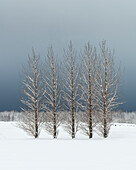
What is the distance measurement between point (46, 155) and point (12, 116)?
12309cm

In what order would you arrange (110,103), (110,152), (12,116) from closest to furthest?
(110,152) → (110,103) → (12,116)

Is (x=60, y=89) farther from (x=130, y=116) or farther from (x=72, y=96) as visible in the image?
(x=130, y=116)

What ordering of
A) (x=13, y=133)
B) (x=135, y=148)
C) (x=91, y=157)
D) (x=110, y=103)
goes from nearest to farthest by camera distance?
(x=91, y=157), (x=135, y=148), (x=110, y=103), (x=13, y=133)

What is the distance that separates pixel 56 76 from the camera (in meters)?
15.5

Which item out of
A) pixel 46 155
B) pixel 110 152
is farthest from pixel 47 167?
pixel 110 152

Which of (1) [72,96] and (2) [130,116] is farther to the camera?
(2) [130,116]

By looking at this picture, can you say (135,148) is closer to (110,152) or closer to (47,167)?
(110,152)

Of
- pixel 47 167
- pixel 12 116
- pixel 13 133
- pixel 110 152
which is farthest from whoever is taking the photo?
pixel 12 116

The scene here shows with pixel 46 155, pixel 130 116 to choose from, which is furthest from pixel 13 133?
pixel 130 116

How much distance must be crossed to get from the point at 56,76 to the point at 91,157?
9103mm

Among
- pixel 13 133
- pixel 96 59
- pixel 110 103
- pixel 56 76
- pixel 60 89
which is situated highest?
pixel 96 59

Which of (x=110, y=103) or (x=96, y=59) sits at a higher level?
(x=96, y=59)

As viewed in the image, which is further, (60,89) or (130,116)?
(130,116)

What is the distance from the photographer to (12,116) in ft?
411
